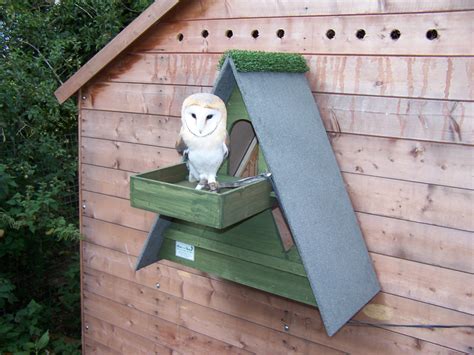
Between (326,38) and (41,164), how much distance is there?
220 centimetres

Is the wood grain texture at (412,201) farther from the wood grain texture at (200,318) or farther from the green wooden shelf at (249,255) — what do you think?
the wood grain texture at (200,318)

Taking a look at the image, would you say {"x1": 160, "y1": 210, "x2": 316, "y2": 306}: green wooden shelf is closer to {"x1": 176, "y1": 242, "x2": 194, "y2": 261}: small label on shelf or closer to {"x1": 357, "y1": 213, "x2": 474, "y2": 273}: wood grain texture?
{"x1": 176, "y1": 242, "x2": 194, "y2": 261}: small label on shelf

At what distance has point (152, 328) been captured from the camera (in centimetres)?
240

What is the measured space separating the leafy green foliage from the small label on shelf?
3.30 ft

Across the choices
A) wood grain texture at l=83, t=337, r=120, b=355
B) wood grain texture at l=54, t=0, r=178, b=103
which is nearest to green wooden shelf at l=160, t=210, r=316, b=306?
wood grain texture at l=54, t=0, r=178, b=103

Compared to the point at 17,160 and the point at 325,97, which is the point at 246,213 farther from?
the point at 17,160

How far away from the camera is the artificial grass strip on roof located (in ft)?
4.50

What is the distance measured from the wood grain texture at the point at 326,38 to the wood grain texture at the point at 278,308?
827 mm

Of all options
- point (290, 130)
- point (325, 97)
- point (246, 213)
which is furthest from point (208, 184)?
point (325, 97)

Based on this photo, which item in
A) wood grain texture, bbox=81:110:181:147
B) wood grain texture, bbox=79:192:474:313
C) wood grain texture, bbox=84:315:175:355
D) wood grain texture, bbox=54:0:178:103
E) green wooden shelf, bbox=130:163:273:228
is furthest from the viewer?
wood grain texture, bbox=84:315:175:355

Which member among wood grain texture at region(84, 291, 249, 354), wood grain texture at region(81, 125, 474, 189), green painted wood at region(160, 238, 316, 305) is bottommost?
wood grain texture at region(84, 291, 249, 354)

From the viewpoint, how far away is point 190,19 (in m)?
1.94

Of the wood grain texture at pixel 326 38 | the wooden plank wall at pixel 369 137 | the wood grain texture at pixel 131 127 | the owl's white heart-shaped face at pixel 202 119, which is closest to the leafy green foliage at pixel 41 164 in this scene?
the wood grain texture at pixel 131 127

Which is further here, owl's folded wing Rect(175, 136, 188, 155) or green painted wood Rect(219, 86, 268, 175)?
Answer: green painted wood Rect(219, 86, 268, 175)
